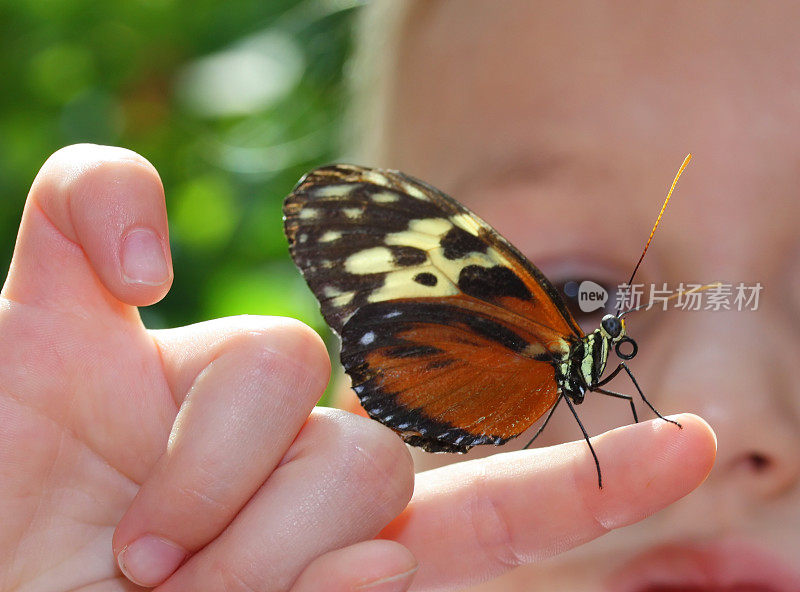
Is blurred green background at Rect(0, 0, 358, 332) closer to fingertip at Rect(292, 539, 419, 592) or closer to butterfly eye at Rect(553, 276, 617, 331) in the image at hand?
butterfly eye at Rect(553, 276, 617, 331)

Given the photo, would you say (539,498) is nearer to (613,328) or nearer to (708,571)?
(613,328)

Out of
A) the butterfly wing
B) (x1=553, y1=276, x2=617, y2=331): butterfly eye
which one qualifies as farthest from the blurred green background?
the butterfly wing

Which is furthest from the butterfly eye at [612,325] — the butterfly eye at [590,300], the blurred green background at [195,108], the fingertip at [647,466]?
the blurred green background at [195,108]

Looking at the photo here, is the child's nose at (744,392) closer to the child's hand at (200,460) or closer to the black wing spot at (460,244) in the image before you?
the child's hand at (200,460)

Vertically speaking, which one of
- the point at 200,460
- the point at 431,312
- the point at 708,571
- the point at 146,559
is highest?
the point at 431,312

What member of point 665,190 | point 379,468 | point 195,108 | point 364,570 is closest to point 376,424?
point 379,468

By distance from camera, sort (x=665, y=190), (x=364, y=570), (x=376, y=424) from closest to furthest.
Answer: (x=364, y=570)
(x=376, y=424)
(x=665, y=190)

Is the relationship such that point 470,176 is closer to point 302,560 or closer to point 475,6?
point 475,6
